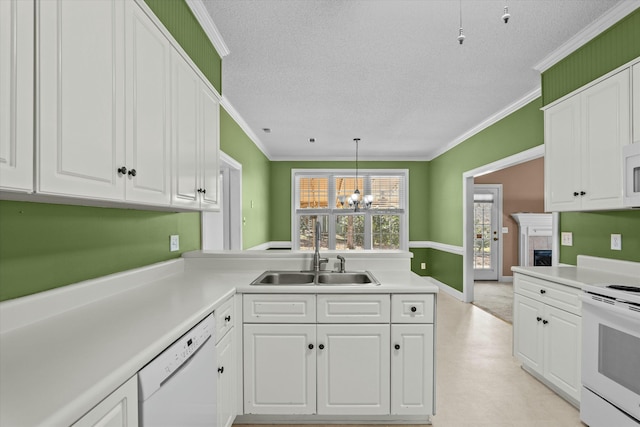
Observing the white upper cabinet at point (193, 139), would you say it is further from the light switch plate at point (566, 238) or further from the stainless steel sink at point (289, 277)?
the light switch plate at point (566, 238)

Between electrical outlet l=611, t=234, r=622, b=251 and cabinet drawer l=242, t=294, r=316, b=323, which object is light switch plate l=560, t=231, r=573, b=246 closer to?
electrical outlet l=611, t=234, r=622, b=251

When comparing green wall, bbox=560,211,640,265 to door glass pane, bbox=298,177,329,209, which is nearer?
green wall, bbox=560,211,640,265

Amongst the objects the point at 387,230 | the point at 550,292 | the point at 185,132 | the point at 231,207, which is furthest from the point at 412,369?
the point at 387,230

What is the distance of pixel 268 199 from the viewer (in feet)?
21.1

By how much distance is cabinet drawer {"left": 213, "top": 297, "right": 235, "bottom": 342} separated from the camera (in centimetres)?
164

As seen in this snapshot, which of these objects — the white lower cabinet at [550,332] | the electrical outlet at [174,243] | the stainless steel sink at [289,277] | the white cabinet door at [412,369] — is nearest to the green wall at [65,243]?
the electrical outlet at [174,243]

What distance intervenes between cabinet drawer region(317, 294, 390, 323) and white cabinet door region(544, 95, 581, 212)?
5.87 feet

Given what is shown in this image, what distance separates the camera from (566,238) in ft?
9.61

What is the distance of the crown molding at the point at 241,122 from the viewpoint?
11.8 ft

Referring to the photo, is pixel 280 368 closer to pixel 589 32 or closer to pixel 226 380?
pixel 226 380

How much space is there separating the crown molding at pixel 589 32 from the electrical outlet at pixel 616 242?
4.93 feet

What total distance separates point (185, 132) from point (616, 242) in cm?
317

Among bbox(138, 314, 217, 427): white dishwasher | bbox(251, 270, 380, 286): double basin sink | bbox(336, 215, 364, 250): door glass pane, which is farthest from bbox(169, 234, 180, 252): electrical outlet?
bbox(336, 215, 364, 250): door glass pane

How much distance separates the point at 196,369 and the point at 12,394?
66cm
